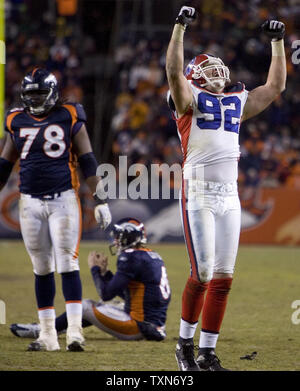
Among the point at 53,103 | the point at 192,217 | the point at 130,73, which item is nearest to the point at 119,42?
the point at 130,73

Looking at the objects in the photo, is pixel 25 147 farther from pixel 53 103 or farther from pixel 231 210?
pixel 231 210

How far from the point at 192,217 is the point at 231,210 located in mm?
265

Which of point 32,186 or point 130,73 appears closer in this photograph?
point 32,186

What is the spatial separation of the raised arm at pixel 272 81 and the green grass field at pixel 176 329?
1.73 meters

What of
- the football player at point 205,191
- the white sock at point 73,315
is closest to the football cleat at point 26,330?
the white sock at point 73,315

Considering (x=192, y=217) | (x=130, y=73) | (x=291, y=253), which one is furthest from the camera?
(x=130, y=73)

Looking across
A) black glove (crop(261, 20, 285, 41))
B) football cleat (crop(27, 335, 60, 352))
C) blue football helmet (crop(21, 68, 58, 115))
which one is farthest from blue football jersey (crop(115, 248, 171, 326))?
black glove (crop(261, 20, 285, 41))

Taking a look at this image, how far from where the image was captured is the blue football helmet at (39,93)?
18.7ft

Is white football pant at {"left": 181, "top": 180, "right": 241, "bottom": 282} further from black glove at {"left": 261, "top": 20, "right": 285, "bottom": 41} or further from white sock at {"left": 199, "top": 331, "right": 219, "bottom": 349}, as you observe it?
black glove at {"left": 261, "top": 20, "right": 285, "bottom": 41}

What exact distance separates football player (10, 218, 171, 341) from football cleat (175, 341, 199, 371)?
1.29 m

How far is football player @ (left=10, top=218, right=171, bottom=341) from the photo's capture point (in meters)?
6.09

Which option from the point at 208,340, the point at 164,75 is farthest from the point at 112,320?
the point at 164,75

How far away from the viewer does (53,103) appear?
5762 millimetres

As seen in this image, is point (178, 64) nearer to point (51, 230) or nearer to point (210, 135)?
point (210, 135)
